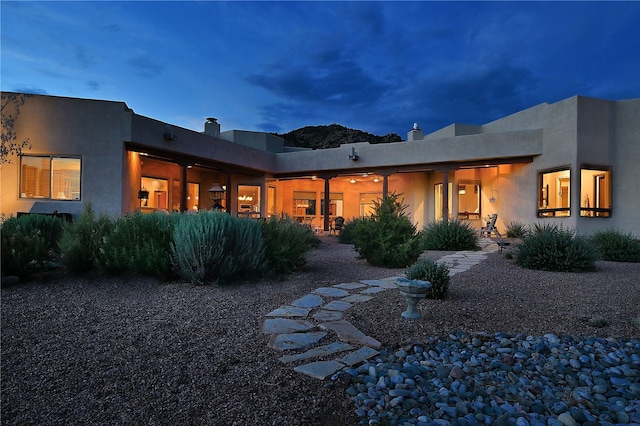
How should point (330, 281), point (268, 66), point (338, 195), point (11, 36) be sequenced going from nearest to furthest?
point (330, 281) → point (11, 36) → point (338, 195) → point (268, 66)

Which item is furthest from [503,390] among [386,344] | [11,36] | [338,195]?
[338,195]

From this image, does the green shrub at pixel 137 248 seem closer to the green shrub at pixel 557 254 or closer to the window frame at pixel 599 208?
the green shrub at pixel 557 254

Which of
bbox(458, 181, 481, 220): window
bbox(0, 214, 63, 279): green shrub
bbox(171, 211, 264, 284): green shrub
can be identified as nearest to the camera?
bbox(0, 214, 63, 279): green shrub

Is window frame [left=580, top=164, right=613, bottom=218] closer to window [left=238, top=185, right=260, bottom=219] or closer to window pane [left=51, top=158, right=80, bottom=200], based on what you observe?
window [left=238, top=185, right=260, bottom=219]

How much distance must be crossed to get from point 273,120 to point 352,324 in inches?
1692

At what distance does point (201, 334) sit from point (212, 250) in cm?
187

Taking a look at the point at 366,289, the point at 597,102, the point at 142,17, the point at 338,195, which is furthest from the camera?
the point at 338,195

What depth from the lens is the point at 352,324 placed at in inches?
130

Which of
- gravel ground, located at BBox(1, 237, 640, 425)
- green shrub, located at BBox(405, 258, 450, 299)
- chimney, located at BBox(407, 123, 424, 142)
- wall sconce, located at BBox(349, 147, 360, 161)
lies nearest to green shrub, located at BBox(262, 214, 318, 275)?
gravel ground, located at BBox(1, 237, 640, 425)

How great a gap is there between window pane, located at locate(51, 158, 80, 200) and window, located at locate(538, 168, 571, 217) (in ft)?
46.4

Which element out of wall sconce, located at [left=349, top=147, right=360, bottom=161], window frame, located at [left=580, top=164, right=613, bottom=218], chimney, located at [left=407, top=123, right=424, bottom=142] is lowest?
window frame, located at [left=580, top=164, right=613, bottom=218]

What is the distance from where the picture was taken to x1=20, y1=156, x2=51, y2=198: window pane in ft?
30.7

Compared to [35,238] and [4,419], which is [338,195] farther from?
[4,419]

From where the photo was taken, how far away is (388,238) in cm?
679
